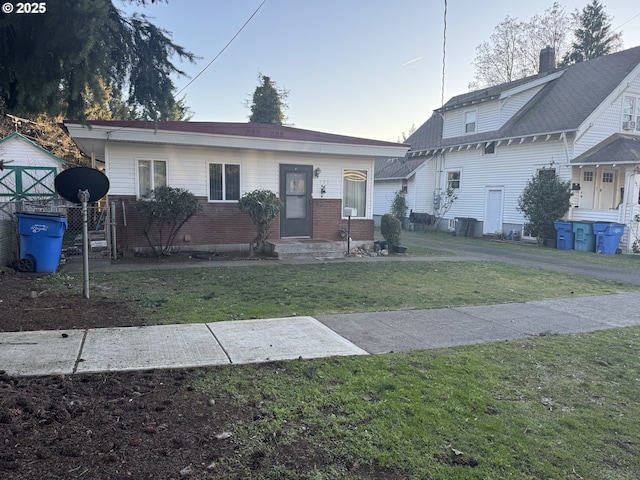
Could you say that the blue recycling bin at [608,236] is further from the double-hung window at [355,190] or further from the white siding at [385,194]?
the white siding at [385,194]

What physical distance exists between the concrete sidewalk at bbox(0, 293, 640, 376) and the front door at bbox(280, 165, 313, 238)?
Result: 7.41m

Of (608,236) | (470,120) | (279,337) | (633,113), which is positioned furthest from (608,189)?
(279,337)

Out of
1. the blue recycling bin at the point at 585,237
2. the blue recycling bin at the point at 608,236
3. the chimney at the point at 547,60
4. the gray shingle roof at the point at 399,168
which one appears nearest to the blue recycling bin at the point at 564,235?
the blue recycling bin at the point at 585,237

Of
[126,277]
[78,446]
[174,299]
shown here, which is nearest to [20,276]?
[126,277]

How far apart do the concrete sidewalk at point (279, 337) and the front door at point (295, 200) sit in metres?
7.41

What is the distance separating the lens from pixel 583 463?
2846 millimetres

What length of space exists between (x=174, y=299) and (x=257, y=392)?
12.3 feet

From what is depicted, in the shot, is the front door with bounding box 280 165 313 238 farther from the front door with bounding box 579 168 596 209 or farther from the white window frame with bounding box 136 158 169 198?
the front door with bounding box 579 168 596 209

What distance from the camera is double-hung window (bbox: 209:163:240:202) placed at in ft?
40.7

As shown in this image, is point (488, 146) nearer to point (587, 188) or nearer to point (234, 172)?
point (587, 188)

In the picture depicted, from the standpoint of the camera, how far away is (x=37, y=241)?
8.84 metres

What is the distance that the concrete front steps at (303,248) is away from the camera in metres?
12.2

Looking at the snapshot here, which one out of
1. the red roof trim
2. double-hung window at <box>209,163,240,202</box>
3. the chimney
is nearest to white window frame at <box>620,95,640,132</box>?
the chimney

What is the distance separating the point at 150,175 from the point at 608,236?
15707 millimetres
